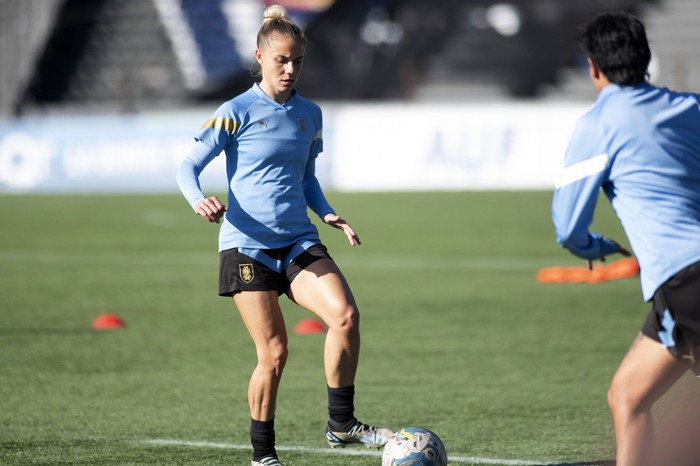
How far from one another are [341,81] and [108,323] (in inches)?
1000

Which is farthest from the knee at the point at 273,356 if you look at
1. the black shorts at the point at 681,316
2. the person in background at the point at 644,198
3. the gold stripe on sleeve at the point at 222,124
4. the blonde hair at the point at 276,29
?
the black shorts at the point at 681,316

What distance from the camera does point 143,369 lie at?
870 centimetres

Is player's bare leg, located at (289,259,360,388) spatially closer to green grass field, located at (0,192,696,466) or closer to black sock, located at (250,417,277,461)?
black sock, located at (250,417,277,461)

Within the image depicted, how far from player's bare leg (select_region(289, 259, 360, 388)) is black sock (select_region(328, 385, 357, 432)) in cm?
4

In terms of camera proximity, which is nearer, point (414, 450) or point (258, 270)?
point (414, 450)

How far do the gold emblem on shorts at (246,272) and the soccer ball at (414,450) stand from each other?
102 centimetres

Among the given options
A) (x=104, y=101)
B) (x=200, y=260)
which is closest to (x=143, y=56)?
(x=104, y=101)

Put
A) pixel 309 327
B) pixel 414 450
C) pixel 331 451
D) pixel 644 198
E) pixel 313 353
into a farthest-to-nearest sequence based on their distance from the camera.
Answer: pixel 309 327
pixel 313 353
pixel 331 451
pixel 414 450
pixel 644 198

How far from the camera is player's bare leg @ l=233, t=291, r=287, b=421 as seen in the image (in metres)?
5.62

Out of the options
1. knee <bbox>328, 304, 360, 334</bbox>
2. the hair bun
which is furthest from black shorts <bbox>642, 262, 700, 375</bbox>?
the hair bun

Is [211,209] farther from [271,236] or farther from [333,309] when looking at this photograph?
[333,309]

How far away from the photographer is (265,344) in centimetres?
562

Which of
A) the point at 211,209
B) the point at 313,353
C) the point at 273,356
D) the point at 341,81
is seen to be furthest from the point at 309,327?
the point at 341,81

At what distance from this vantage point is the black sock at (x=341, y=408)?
225 inches
